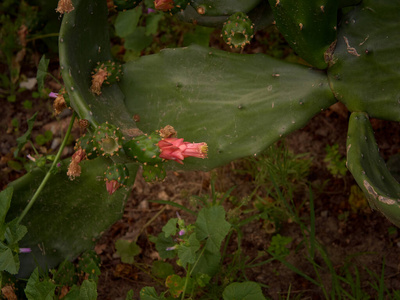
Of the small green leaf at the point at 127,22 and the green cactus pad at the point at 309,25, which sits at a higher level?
the green cactus pad at the point at 309,25

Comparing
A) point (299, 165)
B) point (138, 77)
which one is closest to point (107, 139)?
point (138, 77)

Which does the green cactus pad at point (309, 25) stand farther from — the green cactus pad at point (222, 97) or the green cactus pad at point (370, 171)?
the green cactus pad at point (370, 171)

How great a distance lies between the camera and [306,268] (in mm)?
1693

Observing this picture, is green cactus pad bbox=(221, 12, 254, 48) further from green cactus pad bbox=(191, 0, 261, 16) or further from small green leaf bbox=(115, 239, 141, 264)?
small green leaf bbox=(115, 239, 141, 264)

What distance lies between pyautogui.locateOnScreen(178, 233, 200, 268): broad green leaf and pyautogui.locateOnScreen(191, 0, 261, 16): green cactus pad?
708mm

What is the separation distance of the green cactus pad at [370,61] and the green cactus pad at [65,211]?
29.5 inches

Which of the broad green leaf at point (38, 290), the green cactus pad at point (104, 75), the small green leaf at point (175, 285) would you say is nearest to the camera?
the broad green leaf at point (38, 290)

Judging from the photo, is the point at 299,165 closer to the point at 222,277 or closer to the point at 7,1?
the point at 222,277

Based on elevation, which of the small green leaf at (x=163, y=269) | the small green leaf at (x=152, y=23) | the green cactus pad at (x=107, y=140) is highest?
the green cactus pad at (x=107, y=140)

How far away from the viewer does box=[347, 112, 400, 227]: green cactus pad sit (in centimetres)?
112

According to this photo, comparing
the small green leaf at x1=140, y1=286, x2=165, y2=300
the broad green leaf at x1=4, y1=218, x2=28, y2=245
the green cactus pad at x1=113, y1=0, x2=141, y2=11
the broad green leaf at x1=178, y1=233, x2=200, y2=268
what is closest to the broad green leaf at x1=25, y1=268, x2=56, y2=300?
the broad green leaf at x1=4, y1=218, x2=28, y2=245

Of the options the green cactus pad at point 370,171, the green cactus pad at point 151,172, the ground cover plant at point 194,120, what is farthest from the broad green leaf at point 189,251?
the green cactus pad at point 370,171

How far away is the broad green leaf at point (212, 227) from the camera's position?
1409mm

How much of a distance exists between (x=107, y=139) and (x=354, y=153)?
0.68 m
